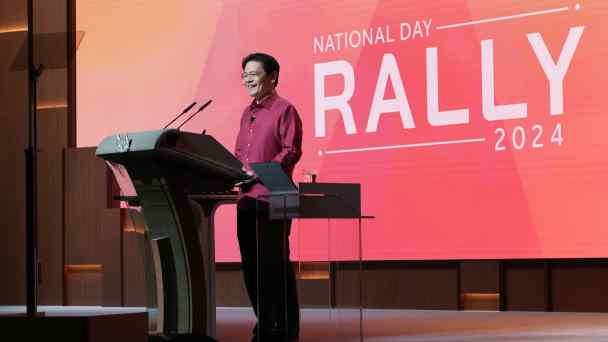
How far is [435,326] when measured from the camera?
5.04 metres

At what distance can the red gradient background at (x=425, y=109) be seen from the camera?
568cm

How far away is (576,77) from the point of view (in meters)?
5.68

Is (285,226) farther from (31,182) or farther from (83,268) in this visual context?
(83,268)

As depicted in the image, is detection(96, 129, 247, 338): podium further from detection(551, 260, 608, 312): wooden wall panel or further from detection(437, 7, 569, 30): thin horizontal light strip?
detection(551, 260, 608, 312): wooden wall panel

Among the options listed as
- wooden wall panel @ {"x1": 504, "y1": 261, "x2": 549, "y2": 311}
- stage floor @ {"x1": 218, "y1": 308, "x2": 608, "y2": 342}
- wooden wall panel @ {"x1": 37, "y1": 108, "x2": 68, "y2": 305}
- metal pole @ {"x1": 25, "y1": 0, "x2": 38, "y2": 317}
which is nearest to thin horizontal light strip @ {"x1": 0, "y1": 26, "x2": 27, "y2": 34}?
metal pole @ {"x1": 25, "y1": 0, "x2": 38, "y2": 317}

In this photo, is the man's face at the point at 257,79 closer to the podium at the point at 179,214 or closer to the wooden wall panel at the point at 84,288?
the podium at the point at 179,214

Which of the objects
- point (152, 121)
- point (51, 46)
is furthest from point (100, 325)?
point (152, 121)

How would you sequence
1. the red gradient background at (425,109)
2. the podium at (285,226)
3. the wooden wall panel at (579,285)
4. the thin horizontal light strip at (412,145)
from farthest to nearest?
the thin horizontal light strip at (412,145), the wooden wall panel at (579,285), the red gradient background at (425,109), the podium at (285,226)

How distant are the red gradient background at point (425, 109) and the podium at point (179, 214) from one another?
1.65 metres

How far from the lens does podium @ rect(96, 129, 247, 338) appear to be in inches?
133

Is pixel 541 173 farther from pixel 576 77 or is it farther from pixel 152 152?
pixel 152 152

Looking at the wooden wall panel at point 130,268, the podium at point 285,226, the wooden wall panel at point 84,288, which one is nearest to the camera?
the podium at point 285,226

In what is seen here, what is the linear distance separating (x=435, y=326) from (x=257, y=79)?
5.42 ft

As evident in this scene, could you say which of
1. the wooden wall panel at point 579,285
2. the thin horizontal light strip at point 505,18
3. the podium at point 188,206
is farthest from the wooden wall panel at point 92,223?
the podium at point 188,206
